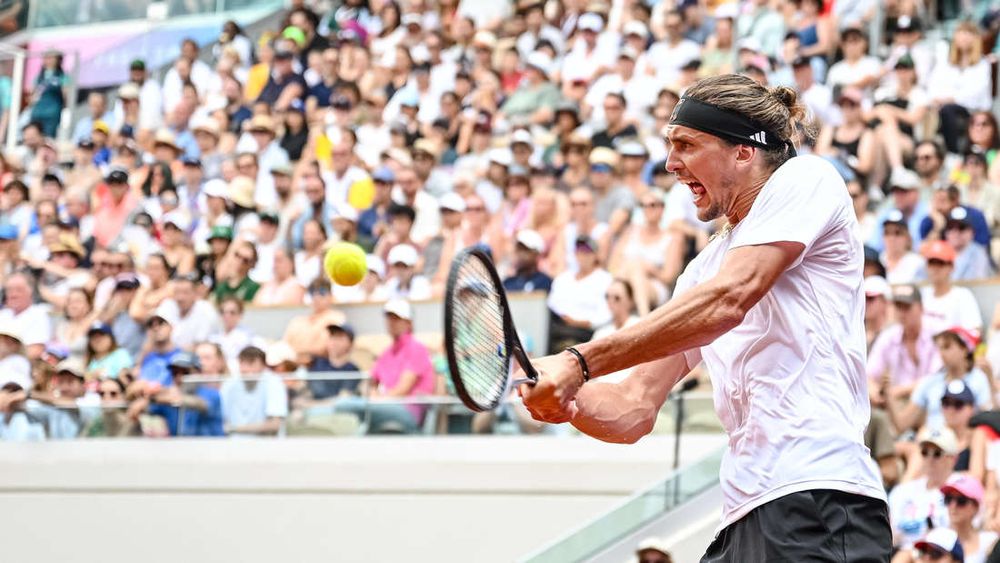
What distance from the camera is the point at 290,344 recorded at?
463 inches

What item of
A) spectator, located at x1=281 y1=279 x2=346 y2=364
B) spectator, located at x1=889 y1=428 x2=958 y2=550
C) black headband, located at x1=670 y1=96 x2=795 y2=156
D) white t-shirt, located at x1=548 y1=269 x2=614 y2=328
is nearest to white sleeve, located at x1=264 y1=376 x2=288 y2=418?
spectator, located at x1=281 y1=279 x2=346 y2=364

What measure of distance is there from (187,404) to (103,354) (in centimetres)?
141

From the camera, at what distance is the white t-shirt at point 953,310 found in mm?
9680

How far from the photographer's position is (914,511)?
28.0ft

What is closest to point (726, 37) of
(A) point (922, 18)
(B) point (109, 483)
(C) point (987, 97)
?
(A) point (922, 18)

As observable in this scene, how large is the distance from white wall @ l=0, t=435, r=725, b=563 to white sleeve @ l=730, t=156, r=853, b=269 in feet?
20.2

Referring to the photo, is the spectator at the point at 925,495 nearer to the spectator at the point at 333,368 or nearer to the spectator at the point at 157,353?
the spectator at the point at 333,368

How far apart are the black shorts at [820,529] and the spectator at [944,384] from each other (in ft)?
18.0

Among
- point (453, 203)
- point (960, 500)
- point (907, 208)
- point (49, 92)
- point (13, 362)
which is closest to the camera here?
point (960, 500)

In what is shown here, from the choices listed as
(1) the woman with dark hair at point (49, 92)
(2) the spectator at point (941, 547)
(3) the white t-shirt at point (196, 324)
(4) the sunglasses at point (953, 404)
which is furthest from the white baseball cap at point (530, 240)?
(1) the woman with dark hair at point (49, 92)

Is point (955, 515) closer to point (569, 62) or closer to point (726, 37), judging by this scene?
point (726, 37)

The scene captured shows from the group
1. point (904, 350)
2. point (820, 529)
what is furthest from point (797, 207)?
point (904, 350)

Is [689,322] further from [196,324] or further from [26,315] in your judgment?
[26,315]

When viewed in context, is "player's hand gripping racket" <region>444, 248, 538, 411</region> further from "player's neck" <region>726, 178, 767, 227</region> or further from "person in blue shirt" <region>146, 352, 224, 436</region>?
"person in blue shirt" <region>146, 352, 224, 436</region>
